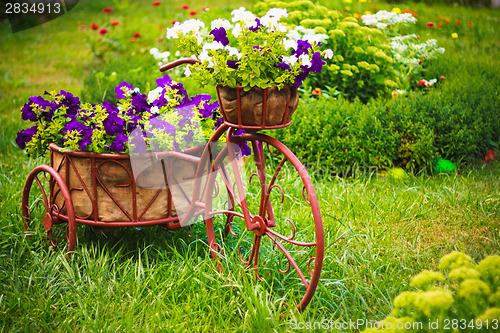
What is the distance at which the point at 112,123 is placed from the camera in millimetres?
2402

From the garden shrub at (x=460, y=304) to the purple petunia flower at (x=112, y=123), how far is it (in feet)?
5.66

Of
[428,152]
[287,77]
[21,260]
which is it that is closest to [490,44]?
[428,152]

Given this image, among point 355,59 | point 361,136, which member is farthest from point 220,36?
point 355,59

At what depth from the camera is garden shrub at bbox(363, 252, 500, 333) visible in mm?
1310

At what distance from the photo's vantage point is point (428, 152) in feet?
12.4

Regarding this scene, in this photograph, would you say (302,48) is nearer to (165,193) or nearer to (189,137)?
(189,137)

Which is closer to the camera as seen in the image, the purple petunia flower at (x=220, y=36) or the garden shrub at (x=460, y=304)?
the garden shrub at (x=460, y=304)

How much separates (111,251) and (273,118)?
1375mm

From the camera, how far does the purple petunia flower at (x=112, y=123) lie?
94.1 inches

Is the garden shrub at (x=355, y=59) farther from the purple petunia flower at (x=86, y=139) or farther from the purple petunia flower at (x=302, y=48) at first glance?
the purple petunia flower at (x=86, y=139)

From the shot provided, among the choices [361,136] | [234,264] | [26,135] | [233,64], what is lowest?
[234,264]

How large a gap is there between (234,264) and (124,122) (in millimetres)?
1063

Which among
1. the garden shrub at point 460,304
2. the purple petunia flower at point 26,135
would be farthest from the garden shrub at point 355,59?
the garden shrub at point 460,304

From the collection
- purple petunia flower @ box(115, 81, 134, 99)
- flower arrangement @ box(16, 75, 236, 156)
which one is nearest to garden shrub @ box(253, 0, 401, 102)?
flower arrangement @ box(16, 75, 236, 156)
